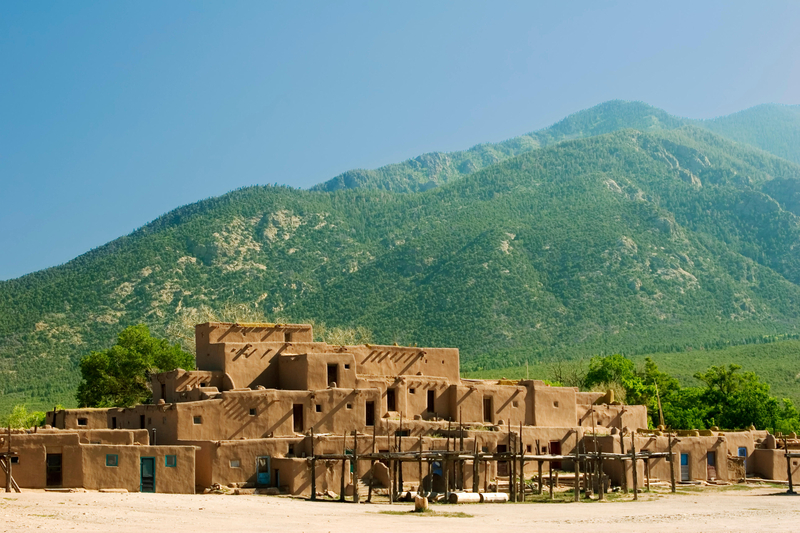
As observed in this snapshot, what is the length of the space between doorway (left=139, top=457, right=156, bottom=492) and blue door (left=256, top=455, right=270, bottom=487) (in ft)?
16.6

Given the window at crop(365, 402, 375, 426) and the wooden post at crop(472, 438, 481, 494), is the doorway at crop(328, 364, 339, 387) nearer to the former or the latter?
the window at crop(365, 402, 375, 426)

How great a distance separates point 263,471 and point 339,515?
1068 cm

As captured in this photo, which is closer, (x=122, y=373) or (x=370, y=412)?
(x=370, y=412)

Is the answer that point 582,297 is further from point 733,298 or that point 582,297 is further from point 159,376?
point 159,376

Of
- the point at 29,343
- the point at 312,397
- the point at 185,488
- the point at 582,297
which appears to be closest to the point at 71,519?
the point at 185,488

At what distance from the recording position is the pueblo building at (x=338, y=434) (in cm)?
4397

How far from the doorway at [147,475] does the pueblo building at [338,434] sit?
47 millimetres

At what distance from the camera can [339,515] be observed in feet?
122

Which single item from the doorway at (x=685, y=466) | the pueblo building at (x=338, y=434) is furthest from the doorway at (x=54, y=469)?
the doorway at (x=685, y=466)

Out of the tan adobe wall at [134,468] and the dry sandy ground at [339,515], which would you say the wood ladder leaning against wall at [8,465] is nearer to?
the dry sandy ground at [339,515]

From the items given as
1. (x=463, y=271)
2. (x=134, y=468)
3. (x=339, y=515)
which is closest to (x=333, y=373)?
(x=134, y=468)

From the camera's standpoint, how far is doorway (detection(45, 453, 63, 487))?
41781 millimetres

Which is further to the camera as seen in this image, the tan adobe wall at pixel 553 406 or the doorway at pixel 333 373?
the tan adobe wall at pixel 553 406

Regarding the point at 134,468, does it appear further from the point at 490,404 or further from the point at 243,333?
the point at 490,404
